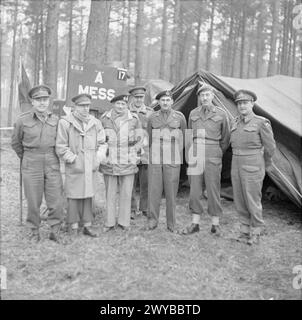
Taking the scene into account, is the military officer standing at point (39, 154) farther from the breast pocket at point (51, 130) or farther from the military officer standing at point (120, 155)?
the military officer standing at point (120, 155)

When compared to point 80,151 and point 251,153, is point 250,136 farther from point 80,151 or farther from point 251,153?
point 80,151

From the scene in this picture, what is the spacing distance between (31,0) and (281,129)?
1711 cm

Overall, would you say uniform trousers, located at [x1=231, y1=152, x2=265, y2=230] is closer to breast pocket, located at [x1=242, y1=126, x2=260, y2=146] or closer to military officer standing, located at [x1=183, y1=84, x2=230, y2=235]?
breast pocket, located at [x1=242, y1=126, x2=260, y2=146]

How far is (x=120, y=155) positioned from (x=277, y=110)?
2624 millimetres

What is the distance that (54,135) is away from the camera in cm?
437

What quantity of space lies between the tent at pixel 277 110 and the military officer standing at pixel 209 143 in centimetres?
86

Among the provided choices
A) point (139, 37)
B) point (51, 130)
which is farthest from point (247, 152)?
point (139, 37)

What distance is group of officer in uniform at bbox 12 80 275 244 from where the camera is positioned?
4344 mm

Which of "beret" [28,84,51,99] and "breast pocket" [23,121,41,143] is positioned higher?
"beret" [28,84,51,99]

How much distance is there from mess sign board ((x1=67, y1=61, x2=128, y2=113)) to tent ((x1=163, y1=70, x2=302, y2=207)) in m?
1.01

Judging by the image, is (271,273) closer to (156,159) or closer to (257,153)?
(257,153)

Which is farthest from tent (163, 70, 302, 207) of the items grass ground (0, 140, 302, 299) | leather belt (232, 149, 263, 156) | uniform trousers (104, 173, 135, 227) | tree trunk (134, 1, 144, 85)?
tree trunk (134, 1, 144, 85)

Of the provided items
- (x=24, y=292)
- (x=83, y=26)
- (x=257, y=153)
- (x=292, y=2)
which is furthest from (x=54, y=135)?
(x=83, y=26)

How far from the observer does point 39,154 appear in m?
4.32
